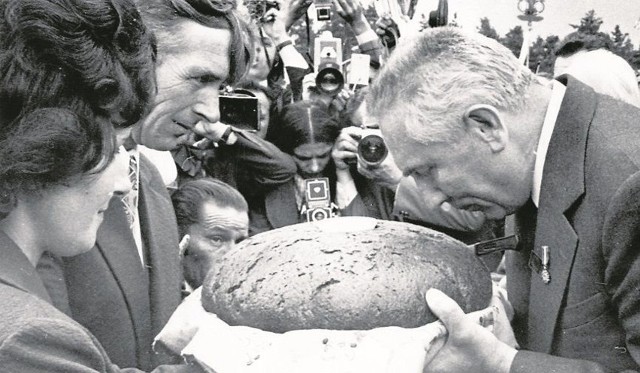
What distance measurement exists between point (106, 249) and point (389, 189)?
7.16 ft

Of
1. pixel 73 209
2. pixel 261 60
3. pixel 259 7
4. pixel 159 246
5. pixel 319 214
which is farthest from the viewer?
pixel 259 7

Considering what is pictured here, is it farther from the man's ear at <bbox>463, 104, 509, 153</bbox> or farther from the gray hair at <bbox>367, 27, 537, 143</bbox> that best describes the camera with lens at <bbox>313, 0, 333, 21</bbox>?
the man's ear at <bbox>463, 104, 509, 153</bbox>

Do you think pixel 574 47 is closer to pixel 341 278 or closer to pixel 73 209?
pixel 341 278

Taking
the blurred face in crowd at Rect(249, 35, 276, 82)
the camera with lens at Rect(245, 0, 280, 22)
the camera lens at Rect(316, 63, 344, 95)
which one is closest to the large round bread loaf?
the blurred face in crowd at Rect(249, 35, 276, 82)

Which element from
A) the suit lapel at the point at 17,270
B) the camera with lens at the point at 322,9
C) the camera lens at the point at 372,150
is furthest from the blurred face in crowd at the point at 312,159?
the suit lapel at the point at 17,270

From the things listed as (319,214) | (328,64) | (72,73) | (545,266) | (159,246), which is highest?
(72,73)

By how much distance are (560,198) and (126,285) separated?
1.12 meters

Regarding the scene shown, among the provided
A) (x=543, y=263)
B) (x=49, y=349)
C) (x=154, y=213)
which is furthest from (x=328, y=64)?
(x=49, y=349)

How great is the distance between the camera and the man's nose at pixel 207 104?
8.68ft

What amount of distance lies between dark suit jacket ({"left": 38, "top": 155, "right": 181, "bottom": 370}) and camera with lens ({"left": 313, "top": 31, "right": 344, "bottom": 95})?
2.50 m

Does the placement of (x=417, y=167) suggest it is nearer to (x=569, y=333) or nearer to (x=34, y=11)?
(x=569, y=333)

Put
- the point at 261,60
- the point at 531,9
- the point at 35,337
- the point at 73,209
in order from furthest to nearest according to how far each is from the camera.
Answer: the point at 531,9 < the point at 261,60 < the point at 73,209 < the point at 35,337

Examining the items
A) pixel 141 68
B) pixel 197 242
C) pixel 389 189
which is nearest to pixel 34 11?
pixel 141 68

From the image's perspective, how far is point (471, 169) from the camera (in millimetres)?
2160
